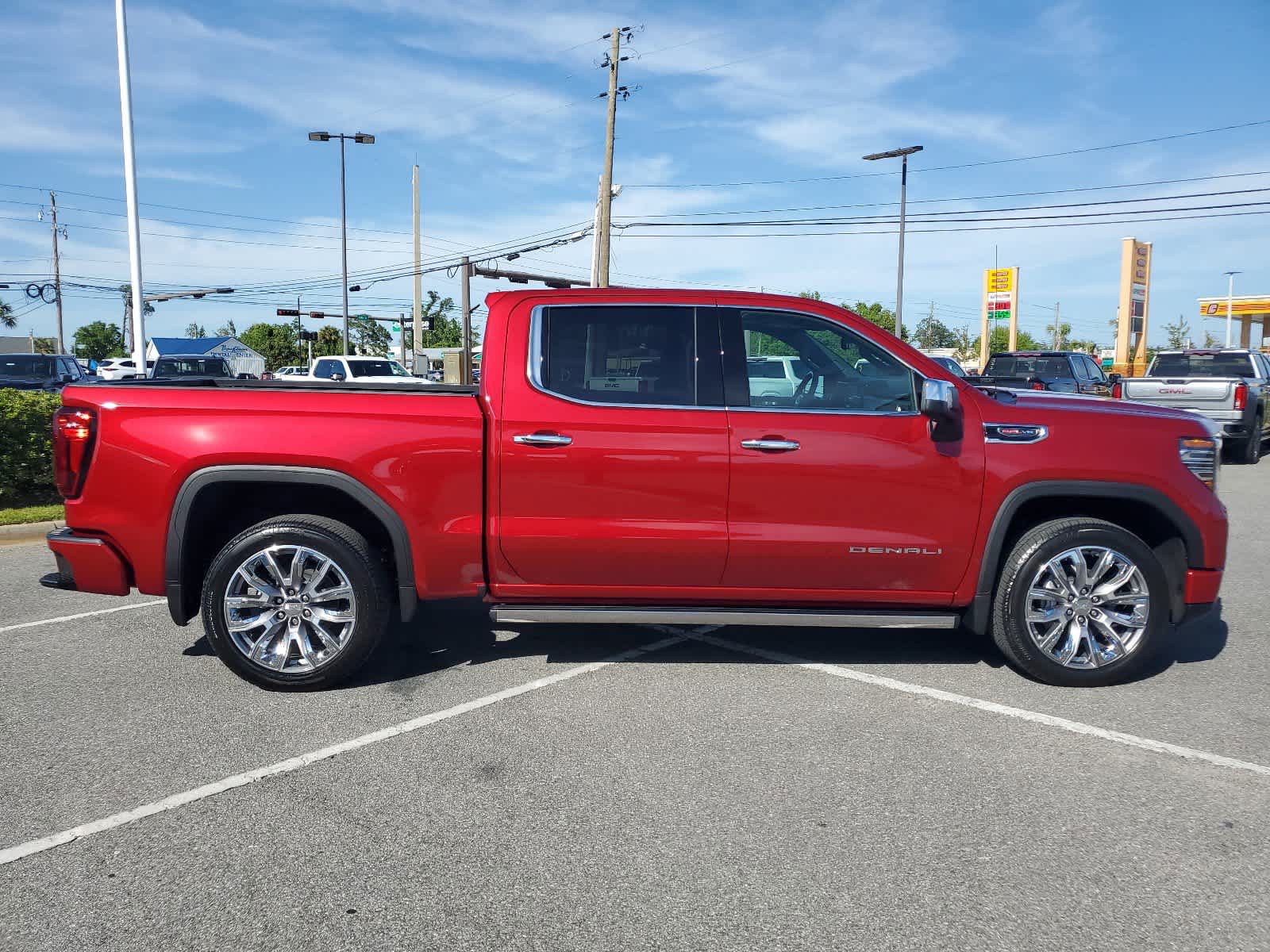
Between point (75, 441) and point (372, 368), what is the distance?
2184 cm

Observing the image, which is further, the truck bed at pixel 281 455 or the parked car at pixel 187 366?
the parked car at pixel 187 366

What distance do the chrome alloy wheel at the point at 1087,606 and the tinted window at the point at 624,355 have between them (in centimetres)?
192

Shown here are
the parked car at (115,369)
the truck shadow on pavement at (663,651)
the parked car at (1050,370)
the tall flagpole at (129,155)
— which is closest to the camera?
the truck shadow on pavement at (663,651)

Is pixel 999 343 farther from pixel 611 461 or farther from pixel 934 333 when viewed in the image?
pixel 611 461

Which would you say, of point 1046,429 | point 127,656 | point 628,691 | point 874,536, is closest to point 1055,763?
point 874,536

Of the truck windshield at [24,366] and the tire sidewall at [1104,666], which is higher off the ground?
the truck windshield at [24,366]

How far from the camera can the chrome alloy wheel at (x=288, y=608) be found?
4633 millimetres

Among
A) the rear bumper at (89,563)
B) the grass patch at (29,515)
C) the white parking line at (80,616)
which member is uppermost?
the rear bumper at (89,563)

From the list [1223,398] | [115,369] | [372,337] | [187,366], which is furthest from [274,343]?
[1223,398]

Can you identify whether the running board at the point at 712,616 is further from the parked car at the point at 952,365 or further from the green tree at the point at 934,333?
the green tree at the point at 934,333

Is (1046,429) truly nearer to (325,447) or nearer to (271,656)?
(325,447)

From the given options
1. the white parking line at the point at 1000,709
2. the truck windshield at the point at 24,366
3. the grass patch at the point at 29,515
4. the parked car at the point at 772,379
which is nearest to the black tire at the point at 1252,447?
the white parking line at the point at 1000,709

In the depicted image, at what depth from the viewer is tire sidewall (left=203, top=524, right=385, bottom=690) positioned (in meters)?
4.61

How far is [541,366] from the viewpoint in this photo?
477 cm
